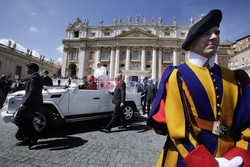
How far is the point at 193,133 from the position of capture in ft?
3.23

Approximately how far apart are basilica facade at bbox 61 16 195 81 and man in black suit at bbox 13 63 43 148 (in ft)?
115

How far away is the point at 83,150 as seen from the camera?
330cm

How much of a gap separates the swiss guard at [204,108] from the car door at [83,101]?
396 cm

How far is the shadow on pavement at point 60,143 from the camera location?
11.2 ft

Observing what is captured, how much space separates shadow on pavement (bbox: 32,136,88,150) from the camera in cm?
343

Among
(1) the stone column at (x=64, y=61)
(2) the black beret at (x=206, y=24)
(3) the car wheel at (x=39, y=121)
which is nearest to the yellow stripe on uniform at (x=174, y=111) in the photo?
(2) the black beret at (x=206, y=24)

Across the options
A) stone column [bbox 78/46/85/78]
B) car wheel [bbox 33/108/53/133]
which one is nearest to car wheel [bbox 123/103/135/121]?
car wheel [bbox 33/108/53/133]

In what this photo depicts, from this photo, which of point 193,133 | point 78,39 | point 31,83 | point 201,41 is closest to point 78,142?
point 31,83

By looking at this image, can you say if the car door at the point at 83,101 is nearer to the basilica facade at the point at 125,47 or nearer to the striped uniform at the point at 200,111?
the striped uniform at the point at 200,111

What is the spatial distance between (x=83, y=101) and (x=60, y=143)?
60.8 inches

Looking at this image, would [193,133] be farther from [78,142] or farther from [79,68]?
[79,68]

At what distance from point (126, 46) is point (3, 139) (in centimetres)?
3991

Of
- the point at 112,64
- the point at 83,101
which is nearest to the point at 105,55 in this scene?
the point at 112,64

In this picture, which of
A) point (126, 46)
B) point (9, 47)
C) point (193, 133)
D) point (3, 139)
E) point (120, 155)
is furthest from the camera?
point (126, 46)
